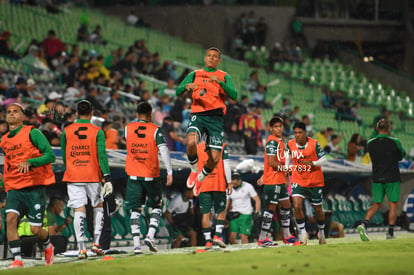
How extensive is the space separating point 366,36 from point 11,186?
112 ft

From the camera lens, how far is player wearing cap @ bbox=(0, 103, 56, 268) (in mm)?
10969

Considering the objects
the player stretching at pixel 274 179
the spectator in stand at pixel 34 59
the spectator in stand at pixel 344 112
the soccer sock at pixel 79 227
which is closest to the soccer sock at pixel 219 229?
the player stretching at pixel 274 179

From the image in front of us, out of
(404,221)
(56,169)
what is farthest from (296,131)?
(404,221)

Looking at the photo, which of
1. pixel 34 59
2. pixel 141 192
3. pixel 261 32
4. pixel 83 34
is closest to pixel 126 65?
pixel 83 34

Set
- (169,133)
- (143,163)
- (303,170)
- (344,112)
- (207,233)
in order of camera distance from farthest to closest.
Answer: (344,112)
(169,133)
(303,170)
(207,233)
(143,163)

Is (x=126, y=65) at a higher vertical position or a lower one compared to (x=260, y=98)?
higher

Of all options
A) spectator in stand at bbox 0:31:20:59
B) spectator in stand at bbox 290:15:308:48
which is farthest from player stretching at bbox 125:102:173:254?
spectator in stand at bbox 290:15:308:48

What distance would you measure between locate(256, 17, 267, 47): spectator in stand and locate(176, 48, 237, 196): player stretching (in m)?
25.4

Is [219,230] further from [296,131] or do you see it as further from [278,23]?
[278,23]

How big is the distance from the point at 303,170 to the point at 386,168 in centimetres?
263

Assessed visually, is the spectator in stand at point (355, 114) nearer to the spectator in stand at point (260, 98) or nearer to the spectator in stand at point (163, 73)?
the spectator in stand at point (260, 98)

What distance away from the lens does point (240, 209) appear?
696 inches

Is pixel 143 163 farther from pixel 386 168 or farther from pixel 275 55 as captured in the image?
pixel 275 55

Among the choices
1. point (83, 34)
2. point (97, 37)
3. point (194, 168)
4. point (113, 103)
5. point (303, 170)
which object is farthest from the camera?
point (97, 37)
